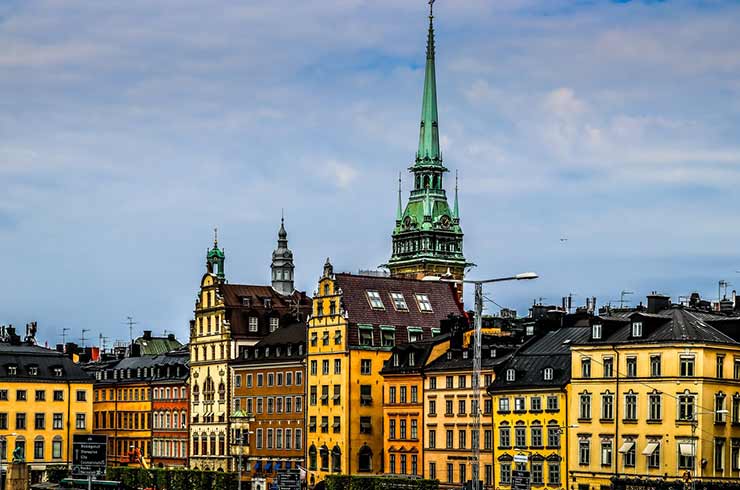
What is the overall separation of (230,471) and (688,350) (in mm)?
65738

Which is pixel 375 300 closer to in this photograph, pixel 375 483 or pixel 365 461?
pixel 365 461

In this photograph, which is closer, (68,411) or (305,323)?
(305,323)

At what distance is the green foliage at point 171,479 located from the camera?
6471 inches

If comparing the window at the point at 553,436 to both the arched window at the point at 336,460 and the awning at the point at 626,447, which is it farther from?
the arched window at the point at 336,460

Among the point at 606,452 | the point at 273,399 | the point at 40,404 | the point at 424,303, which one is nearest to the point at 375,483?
the point at 606,452

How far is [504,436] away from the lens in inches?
5453

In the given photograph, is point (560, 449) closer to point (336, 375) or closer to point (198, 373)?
point (336, 375)

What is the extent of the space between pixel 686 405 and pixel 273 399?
194 feet

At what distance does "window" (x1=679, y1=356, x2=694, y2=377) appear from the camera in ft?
403

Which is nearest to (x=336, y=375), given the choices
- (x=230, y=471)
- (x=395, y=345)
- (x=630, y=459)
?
(x=395, y=345)

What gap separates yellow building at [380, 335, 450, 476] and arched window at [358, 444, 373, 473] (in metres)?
2.82

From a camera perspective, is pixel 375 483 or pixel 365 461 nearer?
pixel 375 483

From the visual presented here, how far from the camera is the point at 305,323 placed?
557ft

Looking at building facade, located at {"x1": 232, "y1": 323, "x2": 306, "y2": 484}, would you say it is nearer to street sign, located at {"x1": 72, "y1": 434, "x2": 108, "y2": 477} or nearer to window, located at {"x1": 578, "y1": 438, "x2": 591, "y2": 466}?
window, located at {"x1": 578, "y1": 438, "x2": 591, "y2": 466}
